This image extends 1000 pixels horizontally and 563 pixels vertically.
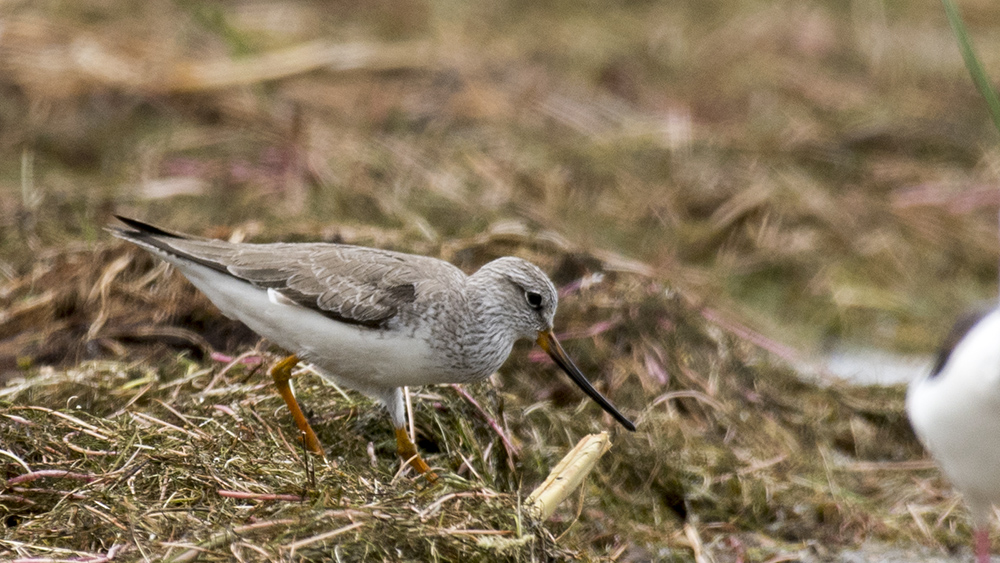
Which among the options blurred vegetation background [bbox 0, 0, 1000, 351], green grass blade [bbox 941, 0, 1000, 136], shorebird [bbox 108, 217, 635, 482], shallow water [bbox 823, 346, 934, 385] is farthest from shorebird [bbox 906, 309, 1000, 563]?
blurred vegetation background [bbox 0, 0, 1000, 351]

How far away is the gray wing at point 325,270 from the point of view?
4.03 meters

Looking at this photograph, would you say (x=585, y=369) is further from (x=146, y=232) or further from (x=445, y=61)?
(x=445, y=61)

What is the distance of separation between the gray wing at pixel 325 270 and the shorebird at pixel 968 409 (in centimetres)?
184

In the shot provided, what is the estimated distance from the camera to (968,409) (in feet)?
10.7

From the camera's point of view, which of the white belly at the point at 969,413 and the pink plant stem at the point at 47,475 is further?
the pink plant stem at the point at 47,475

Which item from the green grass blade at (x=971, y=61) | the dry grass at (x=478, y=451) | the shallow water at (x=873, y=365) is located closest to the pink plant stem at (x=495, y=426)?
the dry grass at (x=478, y=451)

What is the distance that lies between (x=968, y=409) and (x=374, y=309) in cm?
205

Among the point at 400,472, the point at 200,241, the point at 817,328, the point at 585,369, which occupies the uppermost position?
the point at 200,241

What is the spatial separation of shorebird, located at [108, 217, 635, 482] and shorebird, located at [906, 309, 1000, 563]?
122 centimetres

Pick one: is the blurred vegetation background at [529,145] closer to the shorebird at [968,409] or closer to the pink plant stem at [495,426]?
the pink plant stem at [495,426]

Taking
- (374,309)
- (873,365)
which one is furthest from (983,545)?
(873,365)

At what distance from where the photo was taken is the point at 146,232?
448cm

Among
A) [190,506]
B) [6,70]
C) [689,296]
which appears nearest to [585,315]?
[689,296]

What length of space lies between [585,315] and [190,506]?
2513mm
